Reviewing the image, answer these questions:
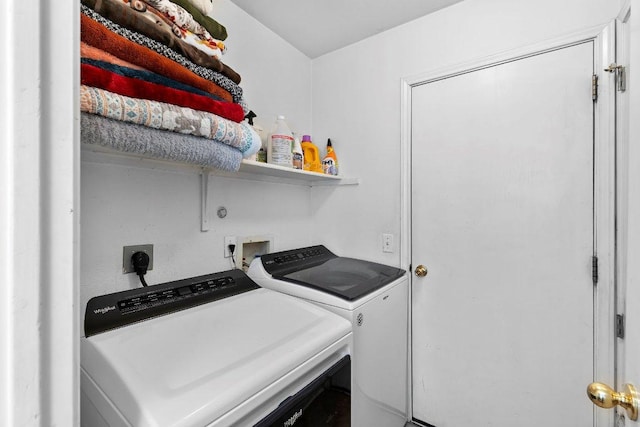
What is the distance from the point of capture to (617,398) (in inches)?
23.2

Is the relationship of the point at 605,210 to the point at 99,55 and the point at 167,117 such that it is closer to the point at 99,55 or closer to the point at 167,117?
the point at 167,117

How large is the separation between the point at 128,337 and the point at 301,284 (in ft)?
2.44

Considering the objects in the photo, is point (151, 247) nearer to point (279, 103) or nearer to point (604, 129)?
point (279, 103)

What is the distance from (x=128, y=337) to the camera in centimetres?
92

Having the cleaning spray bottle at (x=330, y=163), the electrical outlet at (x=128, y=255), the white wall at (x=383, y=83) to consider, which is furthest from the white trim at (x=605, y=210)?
the electrical outlet at (x=128, y=255)

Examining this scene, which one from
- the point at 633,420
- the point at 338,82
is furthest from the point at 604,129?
the point at 338,82

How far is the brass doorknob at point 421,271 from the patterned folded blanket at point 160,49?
1383 millimetres

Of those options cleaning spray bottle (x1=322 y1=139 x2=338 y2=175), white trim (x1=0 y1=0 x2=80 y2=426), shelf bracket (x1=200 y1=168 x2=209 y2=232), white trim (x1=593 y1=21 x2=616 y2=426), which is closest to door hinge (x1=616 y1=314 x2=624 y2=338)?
white trim (x1=593 y1=21 x2=616 y2=426)

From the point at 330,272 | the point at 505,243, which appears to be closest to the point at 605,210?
the point at 505,243

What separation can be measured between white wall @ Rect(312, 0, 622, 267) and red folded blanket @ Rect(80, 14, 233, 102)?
1.14 metres

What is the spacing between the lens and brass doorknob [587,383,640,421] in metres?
0.56

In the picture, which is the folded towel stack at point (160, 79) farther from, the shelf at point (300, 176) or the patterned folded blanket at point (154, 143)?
the shelf at point (300, 176)

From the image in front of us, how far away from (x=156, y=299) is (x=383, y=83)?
5.92 ft

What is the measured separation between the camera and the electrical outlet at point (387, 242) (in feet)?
6.07
